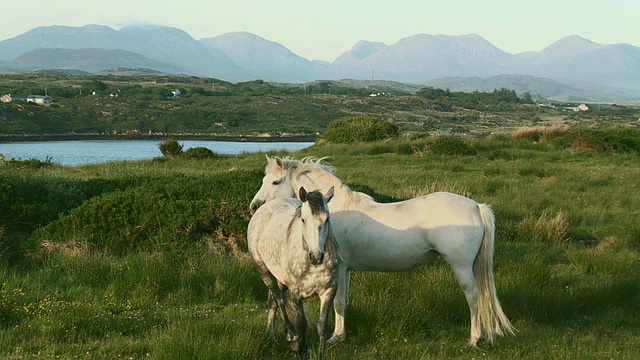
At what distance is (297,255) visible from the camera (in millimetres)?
5676

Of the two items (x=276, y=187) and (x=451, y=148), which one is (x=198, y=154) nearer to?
(x=451, y=148)

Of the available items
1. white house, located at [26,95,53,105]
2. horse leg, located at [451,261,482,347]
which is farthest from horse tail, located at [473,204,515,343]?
white house, located at [26,95,53,105]

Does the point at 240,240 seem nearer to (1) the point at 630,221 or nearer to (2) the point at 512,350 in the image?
(2) the point at 512,350

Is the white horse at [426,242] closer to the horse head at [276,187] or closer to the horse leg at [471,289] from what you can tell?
the horse leg at [471,289]

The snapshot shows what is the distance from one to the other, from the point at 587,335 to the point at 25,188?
1093cm

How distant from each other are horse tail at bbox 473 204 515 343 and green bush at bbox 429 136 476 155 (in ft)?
64.7

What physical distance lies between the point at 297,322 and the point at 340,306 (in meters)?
0.69

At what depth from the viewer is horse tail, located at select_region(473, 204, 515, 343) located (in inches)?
268

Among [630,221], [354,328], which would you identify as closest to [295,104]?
[630,221]

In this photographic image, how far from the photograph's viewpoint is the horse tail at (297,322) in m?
5.86

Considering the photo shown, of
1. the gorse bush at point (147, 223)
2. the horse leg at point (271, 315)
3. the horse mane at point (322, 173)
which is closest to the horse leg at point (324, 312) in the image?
the horse leg at point (271, 315)

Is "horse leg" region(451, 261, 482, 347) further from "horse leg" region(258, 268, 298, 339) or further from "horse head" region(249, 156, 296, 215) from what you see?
"horse head" region(249, 156, 296, 215)

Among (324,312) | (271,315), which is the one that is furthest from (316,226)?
(271,315)

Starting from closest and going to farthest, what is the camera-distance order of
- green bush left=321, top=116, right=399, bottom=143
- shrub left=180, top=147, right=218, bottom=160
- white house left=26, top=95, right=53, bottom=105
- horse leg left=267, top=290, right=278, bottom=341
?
1. horse leg left=267, top=290, right=278, bottom=341
2. shrub left=180, top=147, right=218, bottom=160
3. green bush left=321, top=116, right=399, bottom=143
4. white house left=26, top=95, right=53, bottom=105
